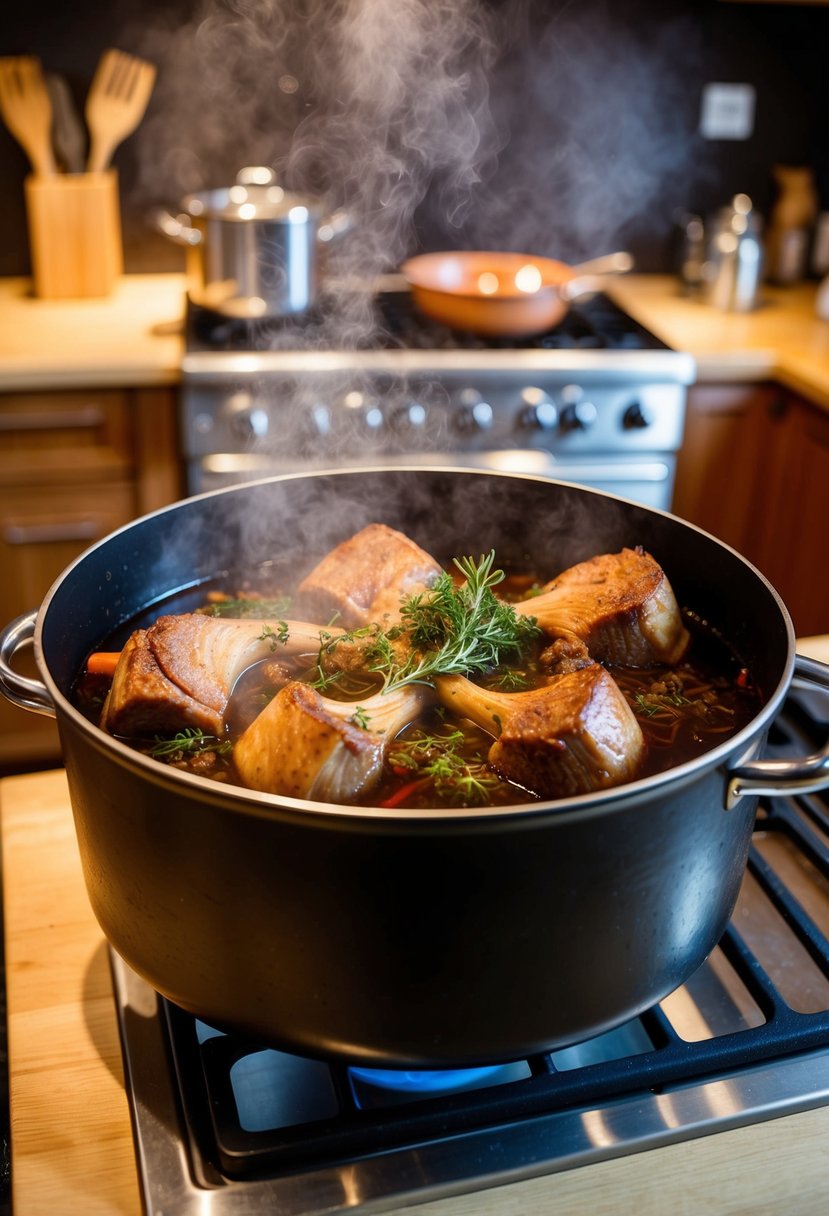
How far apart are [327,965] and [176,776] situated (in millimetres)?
167

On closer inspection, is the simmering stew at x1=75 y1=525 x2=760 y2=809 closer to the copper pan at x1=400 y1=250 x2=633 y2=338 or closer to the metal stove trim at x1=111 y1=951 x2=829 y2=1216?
the metal stove trim at x1=111 y1=951 x2=829 y2=1216

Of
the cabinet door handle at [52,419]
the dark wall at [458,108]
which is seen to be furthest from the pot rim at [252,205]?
the cabinet door handle at [52,419]

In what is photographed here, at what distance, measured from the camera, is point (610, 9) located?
3135mm

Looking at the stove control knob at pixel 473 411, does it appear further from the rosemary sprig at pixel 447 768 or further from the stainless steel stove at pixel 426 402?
the rosemary sprig at pixel 447 768

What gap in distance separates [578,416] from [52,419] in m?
1.20

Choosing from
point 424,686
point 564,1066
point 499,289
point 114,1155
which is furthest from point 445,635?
point 499,289

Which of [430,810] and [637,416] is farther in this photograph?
[637,416]

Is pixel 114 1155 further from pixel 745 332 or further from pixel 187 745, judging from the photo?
pixel 745 332

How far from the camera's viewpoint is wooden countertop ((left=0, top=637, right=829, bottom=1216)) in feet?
2.60

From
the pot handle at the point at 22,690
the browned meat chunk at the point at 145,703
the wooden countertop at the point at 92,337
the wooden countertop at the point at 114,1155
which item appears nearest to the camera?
the wooden countertop at the point at 114,1155

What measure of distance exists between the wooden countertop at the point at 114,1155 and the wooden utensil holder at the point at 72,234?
2.33m

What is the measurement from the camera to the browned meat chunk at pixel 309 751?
0.93 meters

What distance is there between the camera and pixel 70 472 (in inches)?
103

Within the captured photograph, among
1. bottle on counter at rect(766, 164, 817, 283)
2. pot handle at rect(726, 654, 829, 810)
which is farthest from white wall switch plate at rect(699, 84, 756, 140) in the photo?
pot handle at rect(726, 654, 829, 810)
